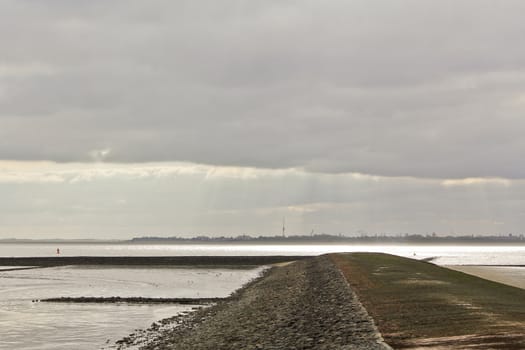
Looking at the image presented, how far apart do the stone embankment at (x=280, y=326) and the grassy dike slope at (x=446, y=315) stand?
1.01m

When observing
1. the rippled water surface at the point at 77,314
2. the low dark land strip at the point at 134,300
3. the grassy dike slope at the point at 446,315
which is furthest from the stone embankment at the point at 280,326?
the low dark land strip at the point at 134,300

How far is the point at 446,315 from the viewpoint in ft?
81.2

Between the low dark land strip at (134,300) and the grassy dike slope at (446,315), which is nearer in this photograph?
the grassy dike slope at (446,315)

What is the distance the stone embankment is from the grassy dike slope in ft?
3.31

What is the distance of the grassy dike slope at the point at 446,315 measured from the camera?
19125 mm

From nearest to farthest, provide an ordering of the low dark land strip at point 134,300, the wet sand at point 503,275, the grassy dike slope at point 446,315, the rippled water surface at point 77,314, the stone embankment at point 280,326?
the grassy dike slope at point 446,315 → the stone embankment at point 280,326 → the rippled water surface at point 77,314 → the low dark land strip at point 134,300 → the wet sand at point 503,275

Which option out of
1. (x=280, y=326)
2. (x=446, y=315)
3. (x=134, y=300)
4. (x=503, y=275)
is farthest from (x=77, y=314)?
(x=503, y=275)

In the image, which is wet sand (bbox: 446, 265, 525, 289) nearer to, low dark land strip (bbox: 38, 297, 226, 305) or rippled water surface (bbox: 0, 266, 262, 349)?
low dark land strip (bbox: 38, 297, 226, 305)

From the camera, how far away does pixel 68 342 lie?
30906mm

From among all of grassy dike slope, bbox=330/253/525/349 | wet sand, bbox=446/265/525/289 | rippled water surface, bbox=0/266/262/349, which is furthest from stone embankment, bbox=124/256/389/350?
wet sand, bbox=446/265/525/289

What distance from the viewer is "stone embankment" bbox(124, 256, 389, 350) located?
73.3 ft

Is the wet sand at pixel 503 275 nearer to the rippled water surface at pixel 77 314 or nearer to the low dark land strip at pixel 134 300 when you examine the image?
the low dark land strip at pixel 134 300

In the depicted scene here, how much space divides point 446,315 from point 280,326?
7.62m

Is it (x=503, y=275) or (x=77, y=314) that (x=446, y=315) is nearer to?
(x=77, y=314)
